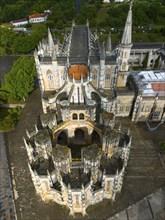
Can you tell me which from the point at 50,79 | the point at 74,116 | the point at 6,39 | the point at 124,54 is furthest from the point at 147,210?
the point at 6,39

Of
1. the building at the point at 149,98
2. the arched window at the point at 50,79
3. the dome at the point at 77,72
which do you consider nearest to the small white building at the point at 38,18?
the arched window at the point at 50,79

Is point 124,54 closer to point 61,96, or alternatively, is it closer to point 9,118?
point 61,96

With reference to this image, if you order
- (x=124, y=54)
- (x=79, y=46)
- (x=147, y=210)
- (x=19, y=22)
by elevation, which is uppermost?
(x=79, y=46)

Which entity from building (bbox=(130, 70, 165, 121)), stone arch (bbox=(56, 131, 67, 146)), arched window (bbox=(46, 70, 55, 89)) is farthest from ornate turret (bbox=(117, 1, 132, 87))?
stone arch (bbox=(56, 131, 67, 146))

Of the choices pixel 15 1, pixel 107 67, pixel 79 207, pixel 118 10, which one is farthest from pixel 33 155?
pixel 15 1

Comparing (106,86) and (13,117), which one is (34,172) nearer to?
(13,117)

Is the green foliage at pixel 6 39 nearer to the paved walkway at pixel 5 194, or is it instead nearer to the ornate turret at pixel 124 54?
the ornate turret at pixel 124 54
